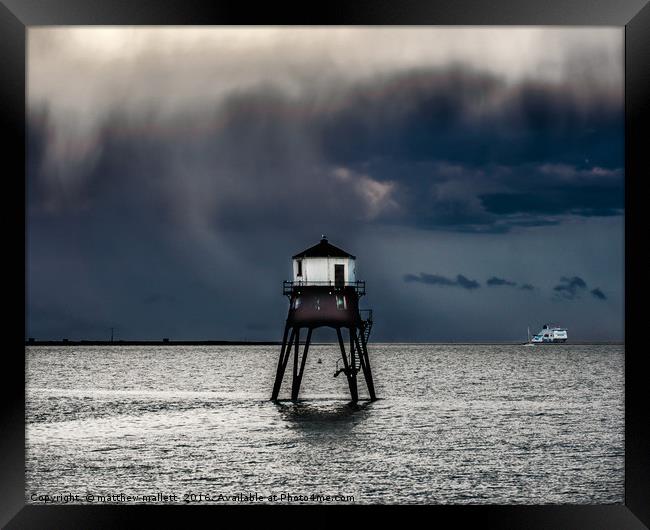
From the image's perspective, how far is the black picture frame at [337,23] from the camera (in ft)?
25.7

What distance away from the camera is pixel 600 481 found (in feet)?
79.8

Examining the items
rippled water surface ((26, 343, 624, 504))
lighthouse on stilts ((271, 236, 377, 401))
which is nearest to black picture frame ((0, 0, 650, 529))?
rippled water surface ((26, 343, 624, 504))

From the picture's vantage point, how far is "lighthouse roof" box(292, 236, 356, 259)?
36.8m

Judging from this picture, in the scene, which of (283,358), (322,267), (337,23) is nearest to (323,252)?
(322,267)

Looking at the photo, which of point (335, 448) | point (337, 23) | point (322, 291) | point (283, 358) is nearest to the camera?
point (337, 23)

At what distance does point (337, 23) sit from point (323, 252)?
28659 mm

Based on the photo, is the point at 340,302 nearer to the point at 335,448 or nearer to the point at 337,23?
the point at 335,448

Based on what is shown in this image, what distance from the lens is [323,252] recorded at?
121 ft

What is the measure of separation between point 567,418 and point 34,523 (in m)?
42.1

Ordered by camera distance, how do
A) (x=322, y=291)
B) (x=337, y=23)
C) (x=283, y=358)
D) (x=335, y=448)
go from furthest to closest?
(x=283, y=358) < (x=322, y=291) < (x=335, y=448) < (x=337, y=23)

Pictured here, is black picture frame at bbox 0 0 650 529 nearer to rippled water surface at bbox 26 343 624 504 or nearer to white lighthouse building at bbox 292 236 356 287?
rippled water surface at bbox 26 343 624 504

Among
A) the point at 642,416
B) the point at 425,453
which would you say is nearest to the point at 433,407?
the point at 425,453

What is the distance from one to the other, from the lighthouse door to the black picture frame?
28.5m

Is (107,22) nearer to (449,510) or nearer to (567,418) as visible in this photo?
(449,510)
